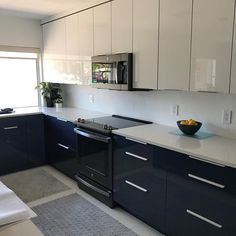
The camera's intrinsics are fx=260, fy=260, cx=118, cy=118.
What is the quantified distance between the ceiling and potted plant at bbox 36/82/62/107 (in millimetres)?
1099

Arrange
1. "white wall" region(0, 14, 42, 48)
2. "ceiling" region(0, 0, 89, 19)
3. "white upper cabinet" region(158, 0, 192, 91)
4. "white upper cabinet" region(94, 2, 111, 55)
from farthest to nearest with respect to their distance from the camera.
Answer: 1. "white wall" region(0, 14, 42, 48)
2. "ceiling" region(0, 0, 89, 19)
3. "white upper cabinet" region(94, 2, 111, 55)
4. "white upper cabinet" region(158, 0, 192, 91)

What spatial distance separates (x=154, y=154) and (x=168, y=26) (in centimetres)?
115

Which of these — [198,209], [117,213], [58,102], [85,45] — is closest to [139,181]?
[117,213]

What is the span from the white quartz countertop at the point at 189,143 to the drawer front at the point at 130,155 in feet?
0.23

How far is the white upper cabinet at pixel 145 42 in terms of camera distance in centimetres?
249

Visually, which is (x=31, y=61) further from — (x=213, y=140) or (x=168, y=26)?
(x=213, y=140)

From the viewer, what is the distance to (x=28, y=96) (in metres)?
4.59

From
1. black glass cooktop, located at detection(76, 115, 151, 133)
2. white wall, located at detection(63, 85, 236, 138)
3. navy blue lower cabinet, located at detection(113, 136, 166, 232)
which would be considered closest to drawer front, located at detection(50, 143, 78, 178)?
black glass cooktop, located at detection(76, 115, 151, 133)

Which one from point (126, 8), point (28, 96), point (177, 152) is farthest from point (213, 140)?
point (28, 96)

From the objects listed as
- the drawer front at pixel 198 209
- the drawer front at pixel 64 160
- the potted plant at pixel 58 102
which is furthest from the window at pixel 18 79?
the drawer front at pixel 198 209

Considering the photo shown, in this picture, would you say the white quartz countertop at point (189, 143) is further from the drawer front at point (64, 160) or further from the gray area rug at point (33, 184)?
the gray area rug at point (33, 184)

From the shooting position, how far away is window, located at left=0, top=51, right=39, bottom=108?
425cm

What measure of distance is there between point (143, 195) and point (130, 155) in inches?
15.3

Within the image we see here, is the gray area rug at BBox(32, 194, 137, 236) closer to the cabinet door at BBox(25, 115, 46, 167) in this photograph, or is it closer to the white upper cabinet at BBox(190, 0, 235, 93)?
the cabinet door at BBox(25, 115, 46, 167)
